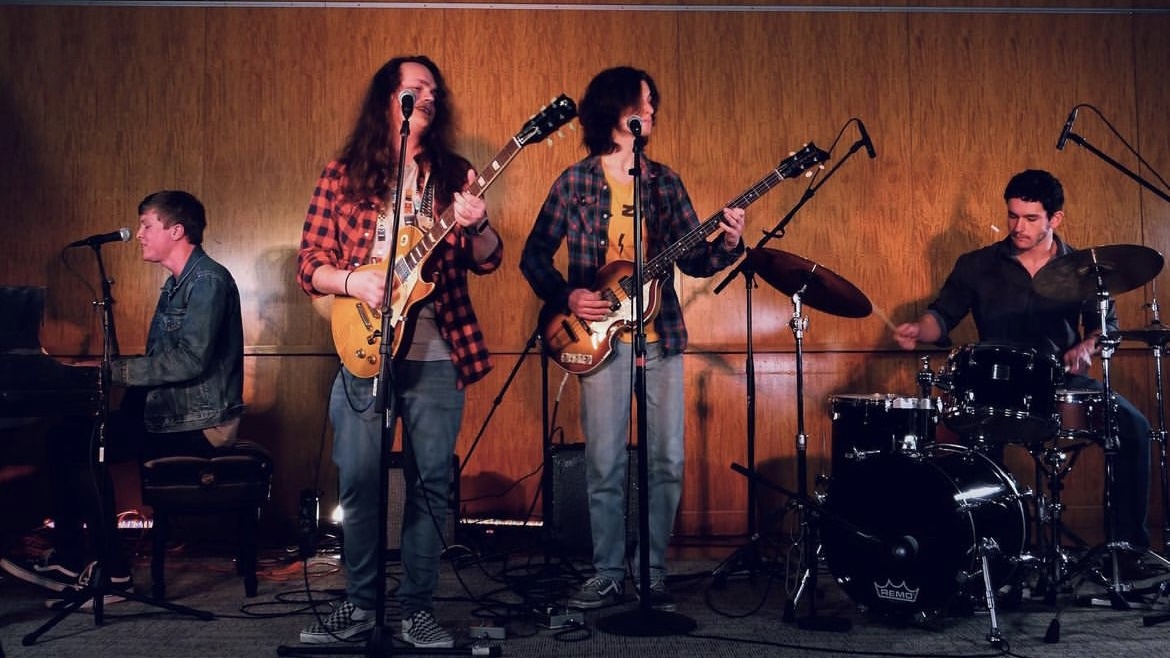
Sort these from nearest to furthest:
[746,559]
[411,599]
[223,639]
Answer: [411,599] < [223,639] < [746,559]

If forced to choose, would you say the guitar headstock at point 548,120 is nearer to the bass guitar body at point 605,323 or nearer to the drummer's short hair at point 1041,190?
the bass guitar body at point 605,323

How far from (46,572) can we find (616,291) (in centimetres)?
257

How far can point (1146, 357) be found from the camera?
5.33m

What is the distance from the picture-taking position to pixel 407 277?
289 cm

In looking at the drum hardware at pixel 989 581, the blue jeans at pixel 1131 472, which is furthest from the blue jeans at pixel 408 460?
the blue jeans at pixel 1131 472

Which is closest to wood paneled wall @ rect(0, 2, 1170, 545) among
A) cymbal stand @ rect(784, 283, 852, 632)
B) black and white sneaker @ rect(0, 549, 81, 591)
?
black and white sneaker @ rect(0, 549, 81, 591)

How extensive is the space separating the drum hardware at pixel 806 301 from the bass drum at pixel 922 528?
86mm

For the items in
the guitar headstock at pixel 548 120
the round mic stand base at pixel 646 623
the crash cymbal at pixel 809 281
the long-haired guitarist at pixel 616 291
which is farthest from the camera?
the long-haired guitarist at pixel 616 291

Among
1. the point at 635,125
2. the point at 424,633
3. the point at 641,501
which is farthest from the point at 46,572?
the point at 635,125

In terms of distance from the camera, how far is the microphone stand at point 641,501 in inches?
115

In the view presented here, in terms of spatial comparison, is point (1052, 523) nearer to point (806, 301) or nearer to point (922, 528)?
point (922, 528)

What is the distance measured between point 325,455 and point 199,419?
1414mm

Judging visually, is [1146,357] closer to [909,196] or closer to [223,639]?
[909,196]

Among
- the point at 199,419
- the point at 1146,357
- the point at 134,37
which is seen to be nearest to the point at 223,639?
the point at 199,419
